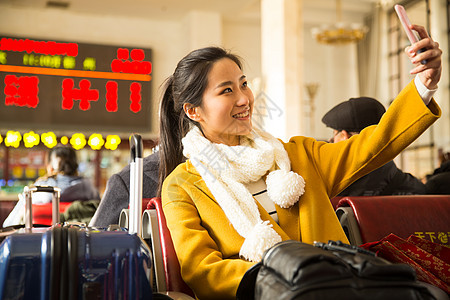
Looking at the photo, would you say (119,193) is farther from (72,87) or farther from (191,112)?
(72,87)

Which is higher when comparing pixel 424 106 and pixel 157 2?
pixel 157 2

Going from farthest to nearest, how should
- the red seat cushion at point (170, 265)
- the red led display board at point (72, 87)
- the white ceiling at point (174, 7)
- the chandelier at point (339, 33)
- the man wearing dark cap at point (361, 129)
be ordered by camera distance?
the white ceiling at point (174, 7) → the chandelier at point (339, 33) → the red led display board at point (72, 87) → the man wearing dark cap at point (361, 129) → the red seat cushion at point (170, 265)

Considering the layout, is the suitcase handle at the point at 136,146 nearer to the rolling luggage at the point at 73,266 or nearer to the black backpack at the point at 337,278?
the rolling luggage at the point at 73,266

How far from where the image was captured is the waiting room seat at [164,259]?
1.75 m

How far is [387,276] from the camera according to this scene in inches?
47.0

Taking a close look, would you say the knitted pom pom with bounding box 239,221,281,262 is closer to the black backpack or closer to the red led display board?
the black backpack

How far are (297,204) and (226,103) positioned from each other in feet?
1.42

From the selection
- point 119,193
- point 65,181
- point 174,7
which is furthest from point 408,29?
point 174,7

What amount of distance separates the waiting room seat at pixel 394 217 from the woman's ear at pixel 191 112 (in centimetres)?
71

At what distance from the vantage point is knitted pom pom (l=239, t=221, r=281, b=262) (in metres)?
1.59

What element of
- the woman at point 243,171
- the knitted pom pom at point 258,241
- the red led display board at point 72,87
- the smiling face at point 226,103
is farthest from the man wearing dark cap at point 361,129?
the red led display board at point 72,87

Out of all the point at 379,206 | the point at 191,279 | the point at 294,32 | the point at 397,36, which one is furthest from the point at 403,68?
the point at 191,279

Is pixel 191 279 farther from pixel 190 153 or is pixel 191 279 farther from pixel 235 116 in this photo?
pixel 235 116

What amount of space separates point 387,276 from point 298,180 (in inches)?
24.1
